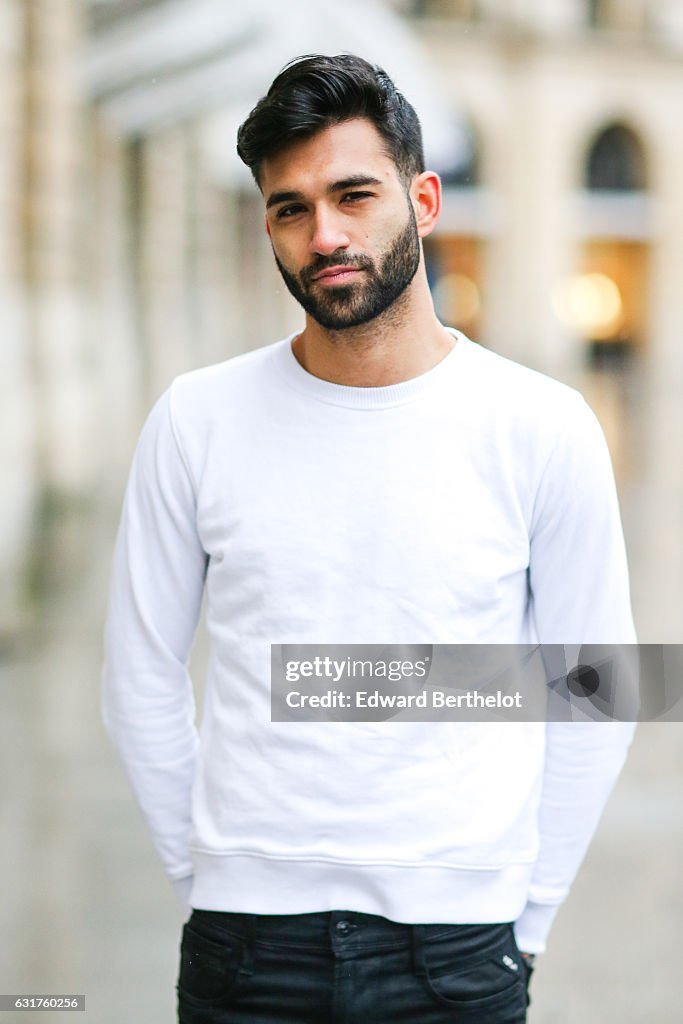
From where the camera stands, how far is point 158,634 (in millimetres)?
1997

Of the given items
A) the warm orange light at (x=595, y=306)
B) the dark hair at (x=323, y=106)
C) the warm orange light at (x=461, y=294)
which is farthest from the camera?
the warm orange light at (x=595, y=306)

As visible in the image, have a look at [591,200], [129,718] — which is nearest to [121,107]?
[129,718]

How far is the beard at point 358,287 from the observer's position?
175 cm

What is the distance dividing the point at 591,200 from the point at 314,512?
34.2 metres

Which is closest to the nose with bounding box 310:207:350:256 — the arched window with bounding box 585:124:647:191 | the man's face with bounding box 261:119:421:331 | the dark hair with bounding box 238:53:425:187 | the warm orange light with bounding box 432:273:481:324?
the man's face with bounding box 261:119:421:331

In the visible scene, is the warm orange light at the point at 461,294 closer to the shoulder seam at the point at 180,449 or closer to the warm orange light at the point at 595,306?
the warm orange light at the point at 595,306

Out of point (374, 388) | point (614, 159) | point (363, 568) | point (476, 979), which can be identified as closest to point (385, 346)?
point (374, 388)

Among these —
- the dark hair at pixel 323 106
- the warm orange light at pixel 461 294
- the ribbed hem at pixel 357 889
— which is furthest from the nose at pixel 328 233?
the warm orange light at pixel 461 294

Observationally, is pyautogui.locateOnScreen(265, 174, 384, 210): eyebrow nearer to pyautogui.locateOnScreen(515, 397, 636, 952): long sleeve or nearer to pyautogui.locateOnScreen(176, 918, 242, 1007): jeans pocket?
pyautogui.locateOnScreen(515, 397, 636, 952): long sleeve

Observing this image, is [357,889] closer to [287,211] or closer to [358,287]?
[358,287]

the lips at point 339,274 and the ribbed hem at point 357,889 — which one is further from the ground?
the lips at point 339,274

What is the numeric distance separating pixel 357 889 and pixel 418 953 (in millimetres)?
109

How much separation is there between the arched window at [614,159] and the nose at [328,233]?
3489 cm

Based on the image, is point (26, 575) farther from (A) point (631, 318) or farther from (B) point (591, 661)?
(A) point (631, 318)
